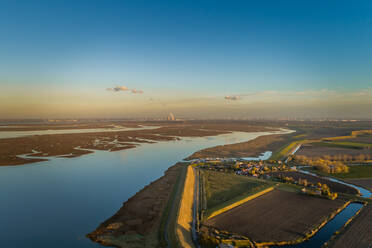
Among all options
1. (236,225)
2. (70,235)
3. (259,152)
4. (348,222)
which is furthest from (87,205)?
(259,152)

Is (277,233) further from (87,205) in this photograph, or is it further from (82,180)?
(82,180)

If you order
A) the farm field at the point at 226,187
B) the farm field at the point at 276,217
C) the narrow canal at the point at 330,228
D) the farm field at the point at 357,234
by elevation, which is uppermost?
the farm field at the point at 226,187

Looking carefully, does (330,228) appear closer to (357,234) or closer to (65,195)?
(357,234)

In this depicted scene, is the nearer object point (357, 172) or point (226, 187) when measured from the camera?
point (226, 187)

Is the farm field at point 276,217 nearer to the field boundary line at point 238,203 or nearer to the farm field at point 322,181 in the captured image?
the field boundary line at point 238,203

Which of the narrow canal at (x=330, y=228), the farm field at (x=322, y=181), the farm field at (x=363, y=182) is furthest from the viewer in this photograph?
the farm field at (x=363, y=182)

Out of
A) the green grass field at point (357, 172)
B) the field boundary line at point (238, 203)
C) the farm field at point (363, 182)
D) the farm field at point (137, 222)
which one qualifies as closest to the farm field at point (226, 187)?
the field boundary line at point (238, 203)

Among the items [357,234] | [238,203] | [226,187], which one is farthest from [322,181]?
[238,203]
